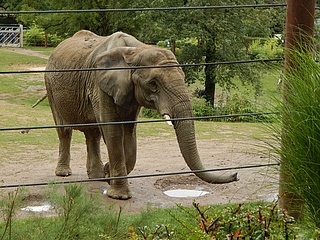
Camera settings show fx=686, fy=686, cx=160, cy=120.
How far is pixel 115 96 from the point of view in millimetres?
7773

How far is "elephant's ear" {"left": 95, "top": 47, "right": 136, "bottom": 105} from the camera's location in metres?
7.68

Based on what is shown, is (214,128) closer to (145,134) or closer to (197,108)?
(145,134)

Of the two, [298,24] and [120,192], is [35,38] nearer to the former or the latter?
[120,192]

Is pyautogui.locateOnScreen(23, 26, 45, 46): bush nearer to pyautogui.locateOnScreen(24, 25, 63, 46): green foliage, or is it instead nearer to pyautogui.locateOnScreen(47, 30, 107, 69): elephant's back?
pyautogui.locateOnScreen(24, 25, 63, 46): green foliage

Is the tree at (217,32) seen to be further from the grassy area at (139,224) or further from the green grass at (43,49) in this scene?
the grassy area at (139,224)

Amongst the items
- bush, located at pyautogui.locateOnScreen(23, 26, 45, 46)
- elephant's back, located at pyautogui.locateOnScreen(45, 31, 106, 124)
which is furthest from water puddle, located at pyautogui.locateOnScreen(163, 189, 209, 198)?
bush, located at pyautogui.locateOnScreen(23, 26, 45, 46)

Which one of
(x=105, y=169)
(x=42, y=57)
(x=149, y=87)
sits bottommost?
(x=42, y=57)

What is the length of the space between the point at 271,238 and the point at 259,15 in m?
20.3

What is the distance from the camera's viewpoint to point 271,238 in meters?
3.20

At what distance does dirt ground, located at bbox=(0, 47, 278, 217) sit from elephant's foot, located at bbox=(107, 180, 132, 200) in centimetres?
7

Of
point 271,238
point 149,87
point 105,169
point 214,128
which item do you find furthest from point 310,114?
point 214,128

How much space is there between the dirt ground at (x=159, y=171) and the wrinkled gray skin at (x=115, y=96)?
1.03ft

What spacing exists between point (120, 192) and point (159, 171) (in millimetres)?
1657

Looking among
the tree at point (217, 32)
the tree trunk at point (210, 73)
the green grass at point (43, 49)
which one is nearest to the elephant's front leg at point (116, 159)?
the tree at point (217, 32)
